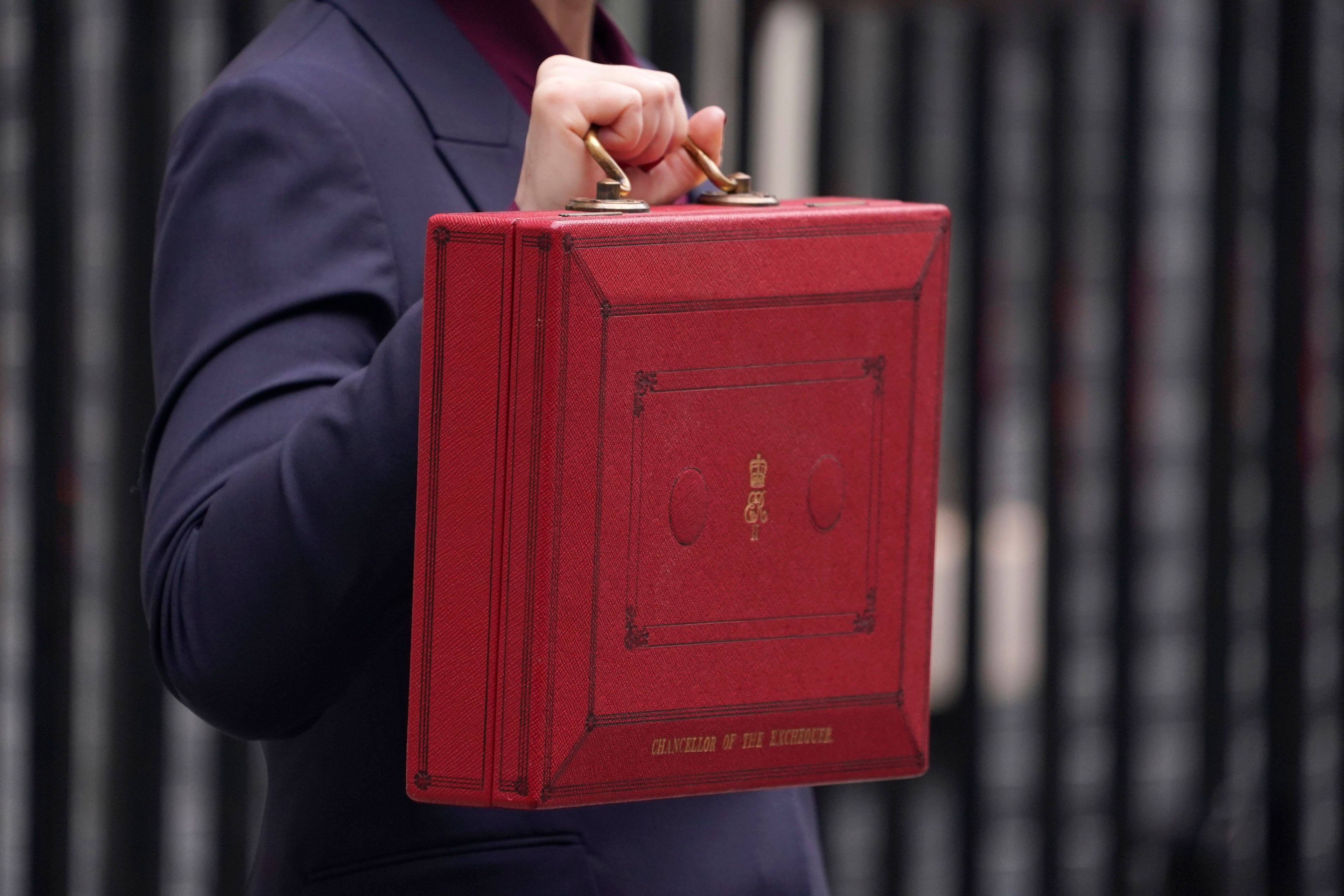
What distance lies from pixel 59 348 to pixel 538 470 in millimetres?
1249

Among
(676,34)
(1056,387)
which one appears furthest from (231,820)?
(1056,387)

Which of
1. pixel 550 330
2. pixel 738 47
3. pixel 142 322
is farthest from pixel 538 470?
pixel 738 47

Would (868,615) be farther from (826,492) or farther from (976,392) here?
(976,392)

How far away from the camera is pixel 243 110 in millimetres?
826

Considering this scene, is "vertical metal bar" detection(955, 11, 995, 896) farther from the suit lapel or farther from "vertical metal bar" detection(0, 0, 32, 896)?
the suit lapel

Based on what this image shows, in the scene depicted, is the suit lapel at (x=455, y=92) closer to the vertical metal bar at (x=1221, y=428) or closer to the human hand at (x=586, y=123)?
the human hand at (x=586, y=123)

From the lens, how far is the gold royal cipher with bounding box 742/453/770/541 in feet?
2.59

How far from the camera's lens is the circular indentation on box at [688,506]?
2.51 feet

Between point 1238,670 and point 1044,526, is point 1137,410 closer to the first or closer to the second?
point 1044,526

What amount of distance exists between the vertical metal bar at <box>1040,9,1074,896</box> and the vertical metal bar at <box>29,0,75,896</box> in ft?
4.09

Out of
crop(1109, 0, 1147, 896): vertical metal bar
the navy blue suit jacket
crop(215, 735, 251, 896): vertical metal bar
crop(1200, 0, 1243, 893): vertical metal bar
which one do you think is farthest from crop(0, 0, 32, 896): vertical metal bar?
crop(1200, 0, 1243, 893): vertical metal bar

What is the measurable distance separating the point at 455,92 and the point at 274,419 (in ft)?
0.73

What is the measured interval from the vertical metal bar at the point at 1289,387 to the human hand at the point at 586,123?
1.76 m

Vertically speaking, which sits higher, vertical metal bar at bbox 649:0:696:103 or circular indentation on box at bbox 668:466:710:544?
vertical metal bar at bbox 649:0:696:103
